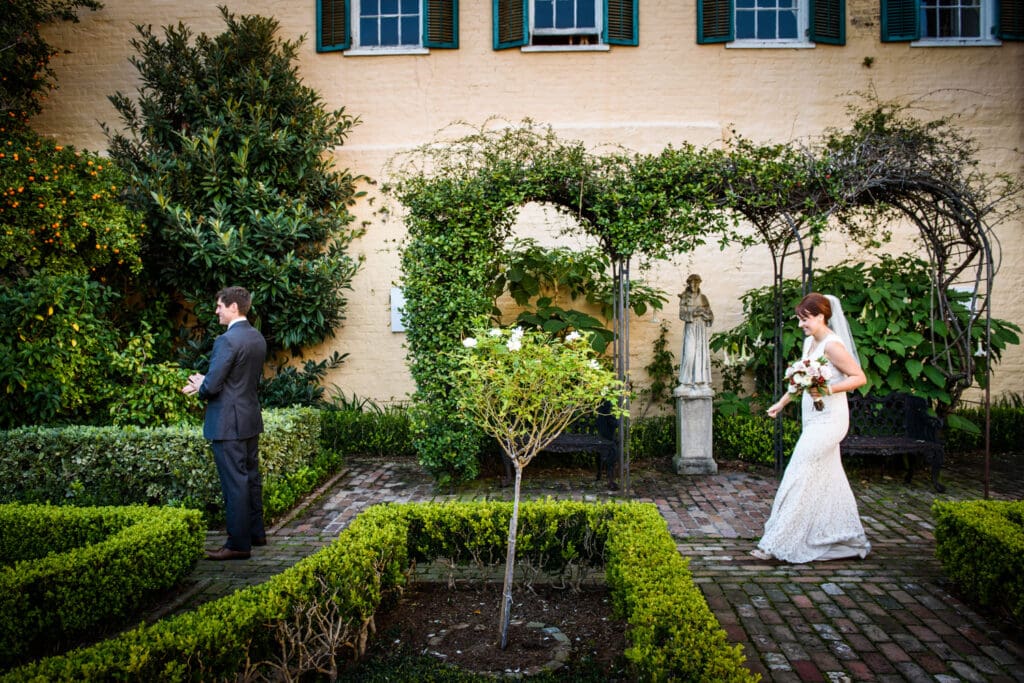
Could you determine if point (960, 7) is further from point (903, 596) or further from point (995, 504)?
point (903, 596)

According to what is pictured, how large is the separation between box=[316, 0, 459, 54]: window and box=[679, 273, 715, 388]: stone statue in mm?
5194

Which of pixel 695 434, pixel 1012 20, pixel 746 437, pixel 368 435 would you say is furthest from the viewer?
pixel 1012 20

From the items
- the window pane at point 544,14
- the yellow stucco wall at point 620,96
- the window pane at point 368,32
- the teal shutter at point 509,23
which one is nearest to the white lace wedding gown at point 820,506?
the yellow stucco wall at point 620,96

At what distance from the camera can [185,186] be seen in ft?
29.7

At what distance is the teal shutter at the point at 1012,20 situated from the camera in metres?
9.91

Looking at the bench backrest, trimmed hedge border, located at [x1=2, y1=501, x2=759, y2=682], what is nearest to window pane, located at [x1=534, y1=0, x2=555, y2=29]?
the bench backrest

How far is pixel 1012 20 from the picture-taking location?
9.95 metres

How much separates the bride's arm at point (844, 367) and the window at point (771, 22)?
6.51 meters

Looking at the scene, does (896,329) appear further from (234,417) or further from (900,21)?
(234,417)

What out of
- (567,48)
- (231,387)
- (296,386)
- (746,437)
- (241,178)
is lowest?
(746,437)

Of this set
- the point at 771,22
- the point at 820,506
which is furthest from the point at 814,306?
the point at 771,22

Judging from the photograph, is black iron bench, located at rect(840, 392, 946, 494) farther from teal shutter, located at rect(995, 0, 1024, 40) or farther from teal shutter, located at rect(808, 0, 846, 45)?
teal shutter, located at rect(995, 0, 1024, 40)

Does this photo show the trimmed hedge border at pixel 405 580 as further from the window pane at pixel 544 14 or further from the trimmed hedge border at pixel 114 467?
the window pane at pixel 544 14

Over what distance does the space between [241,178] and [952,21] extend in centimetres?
1045
